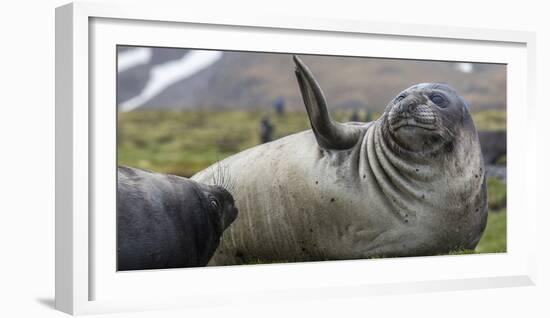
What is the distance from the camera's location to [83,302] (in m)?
8.81

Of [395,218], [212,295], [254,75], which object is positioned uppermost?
[254,75]

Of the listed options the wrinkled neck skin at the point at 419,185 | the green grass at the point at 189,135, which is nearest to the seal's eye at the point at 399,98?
the wrinkled neck skin at the point at 419,185

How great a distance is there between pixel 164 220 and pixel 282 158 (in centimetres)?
161

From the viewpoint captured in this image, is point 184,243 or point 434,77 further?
point 434,77

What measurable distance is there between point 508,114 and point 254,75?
321 cm

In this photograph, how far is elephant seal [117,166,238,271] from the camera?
9031 millimetres

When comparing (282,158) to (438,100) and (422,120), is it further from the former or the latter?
(438,100)

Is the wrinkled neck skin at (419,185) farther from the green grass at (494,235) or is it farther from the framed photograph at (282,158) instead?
the green grass at (494,235)

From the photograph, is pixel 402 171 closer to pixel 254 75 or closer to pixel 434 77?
pixel 434 77

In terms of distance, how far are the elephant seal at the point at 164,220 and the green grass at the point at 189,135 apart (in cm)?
15

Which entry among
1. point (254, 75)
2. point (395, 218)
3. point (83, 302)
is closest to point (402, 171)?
point (395, 218)

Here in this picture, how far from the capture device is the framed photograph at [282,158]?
29.3ft

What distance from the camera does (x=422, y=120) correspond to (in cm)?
1038

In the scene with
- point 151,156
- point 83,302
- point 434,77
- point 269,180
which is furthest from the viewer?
point 434,77
